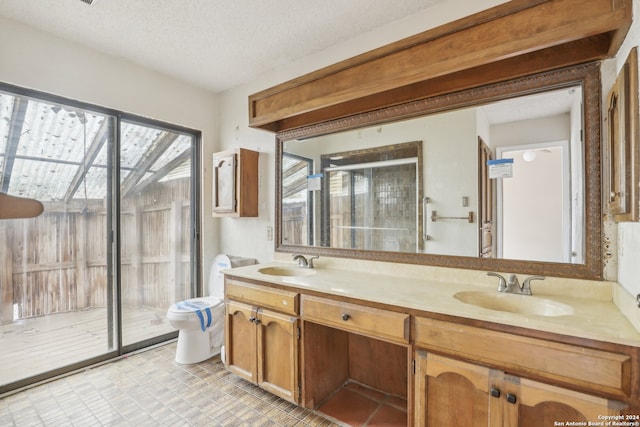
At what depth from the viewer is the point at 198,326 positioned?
249 cm

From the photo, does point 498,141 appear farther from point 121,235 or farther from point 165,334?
point 165,334

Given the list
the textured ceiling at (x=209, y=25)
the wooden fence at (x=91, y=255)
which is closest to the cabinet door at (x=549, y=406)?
the textured ceiling at (x=209, y=25)

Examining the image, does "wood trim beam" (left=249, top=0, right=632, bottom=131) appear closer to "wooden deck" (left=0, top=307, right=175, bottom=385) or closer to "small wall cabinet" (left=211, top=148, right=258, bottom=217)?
"small wall cabinet" (left=211, top=148, right=258, bottom=217)

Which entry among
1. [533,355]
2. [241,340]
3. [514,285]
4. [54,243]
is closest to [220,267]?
[241,340]

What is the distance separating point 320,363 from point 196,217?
80.4 inches

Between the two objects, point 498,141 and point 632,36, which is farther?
point 498,141

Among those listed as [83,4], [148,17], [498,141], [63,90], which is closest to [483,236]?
[498,141]


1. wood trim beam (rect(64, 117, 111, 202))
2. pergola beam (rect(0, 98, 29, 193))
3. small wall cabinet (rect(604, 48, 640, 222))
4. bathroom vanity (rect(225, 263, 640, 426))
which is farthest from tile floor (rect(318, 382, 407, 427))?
pergola beam (rect(0, 98, 29, 193))

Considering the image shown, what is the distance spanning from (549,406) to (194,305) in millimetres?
2436

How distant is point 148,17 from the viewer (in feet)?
6.55

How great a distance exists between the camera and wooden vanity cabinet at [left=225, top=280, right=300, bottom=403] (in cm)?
→ 184

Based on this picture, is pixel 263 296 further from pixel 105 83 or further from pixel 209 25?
pixel 105 83

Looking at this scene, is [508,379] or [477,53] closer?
[508,379]

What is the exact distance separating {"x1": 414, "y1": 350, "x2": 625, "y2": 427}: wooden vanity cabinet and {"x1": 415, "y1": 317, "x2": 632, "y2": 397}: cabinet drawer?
42mm
